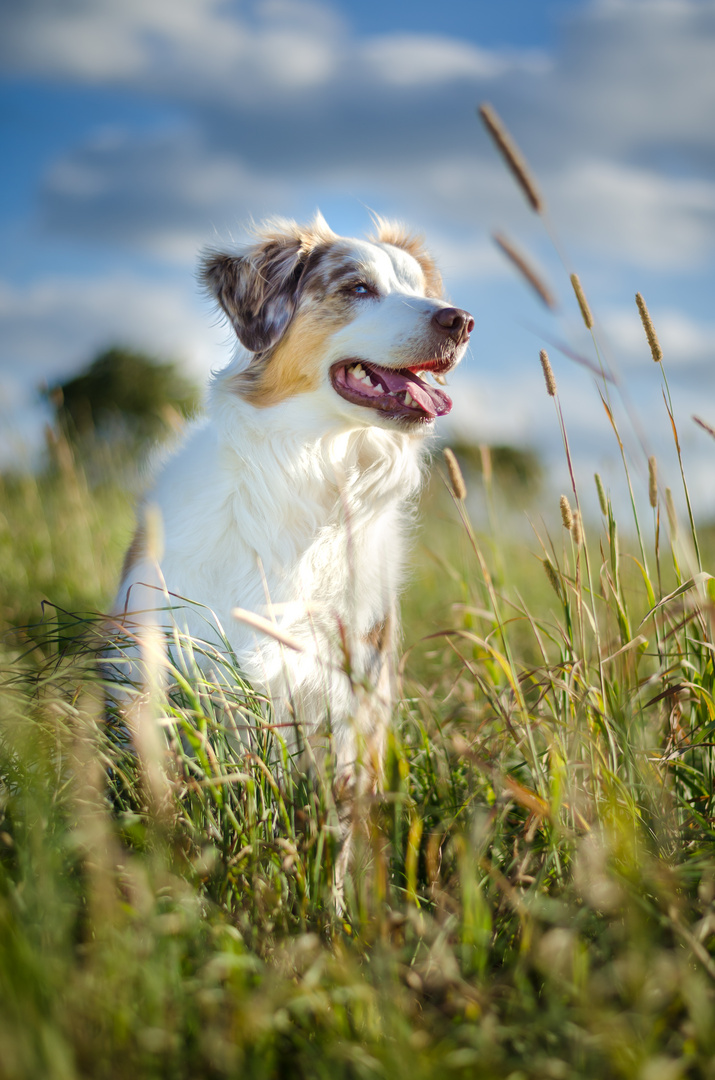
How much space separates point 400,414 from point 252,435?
0.53 metres

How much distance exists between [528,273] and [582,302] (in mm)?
248

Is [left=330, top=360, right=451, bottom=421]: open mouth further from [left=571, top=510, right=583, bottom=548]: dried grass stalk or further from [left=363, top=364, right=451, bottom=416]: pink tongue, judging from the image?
[left=571, top=510, right=583, bottom=548]: dried grass stalk

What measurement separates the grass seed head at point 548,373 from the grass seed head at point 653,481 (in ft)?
0.98

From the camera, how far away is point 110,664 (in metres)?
2.09

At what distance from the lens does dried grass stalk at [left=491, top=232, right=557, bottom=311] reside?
1715 mm

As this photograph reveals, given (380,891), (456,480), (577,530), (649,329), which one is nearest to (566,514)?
(577,530)

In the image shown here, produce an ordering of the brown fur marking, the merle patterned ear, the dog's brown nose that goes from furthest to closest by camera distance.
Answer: the merle patterned ear, the brown fur marking, the dog's brown nose

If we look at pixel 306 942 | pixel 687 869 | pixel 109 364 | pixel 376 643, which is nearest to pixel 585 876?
pixel 687 869

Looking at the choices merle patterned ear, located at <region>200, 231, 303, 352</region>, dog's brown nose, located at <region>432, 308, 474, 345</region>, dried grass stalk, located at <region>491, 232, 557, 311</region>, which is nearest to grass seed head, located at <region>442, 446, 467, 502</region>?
dried grass stalk, located at <region>491, 232, 557, 311</region>

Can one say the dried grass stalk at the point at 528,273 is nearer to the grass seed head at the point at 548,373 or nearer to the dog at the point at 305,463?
the grass seed head at the point at 548,373

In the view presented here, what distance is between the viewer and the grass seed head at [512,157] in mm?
1642

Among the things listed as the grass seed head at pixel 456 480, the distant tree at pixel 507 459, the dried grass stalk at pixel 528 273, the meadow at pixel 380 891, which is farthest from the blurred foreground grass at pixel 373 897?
the distant tree at pixel 507 459

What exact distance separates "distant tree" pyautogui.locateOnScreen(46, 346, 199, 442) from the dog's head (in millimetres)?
9043

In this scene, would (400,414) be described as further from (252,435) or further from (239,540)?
(239,540)
